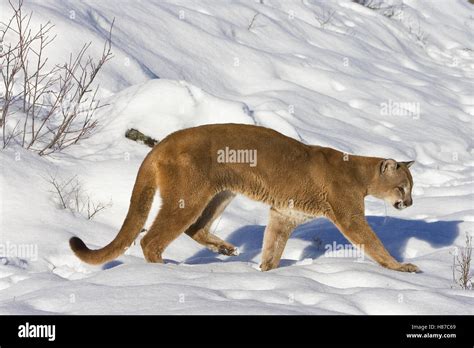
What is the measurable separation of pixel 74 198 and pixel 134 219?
3.90 feet

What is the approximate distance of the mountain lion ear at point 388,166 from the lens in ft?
20.8

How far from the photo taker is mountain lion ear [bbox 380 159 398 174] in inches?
249

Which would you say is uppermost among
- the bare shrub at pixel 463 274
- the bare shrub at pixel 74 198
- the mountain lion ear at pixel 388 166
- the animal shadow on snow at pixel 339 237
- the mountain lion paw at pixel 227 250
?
the mountain lion ear at pixel 388 166

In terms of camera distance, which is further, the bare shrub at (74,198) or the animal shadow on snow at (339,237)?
the animal shadow on snow at (339,237)

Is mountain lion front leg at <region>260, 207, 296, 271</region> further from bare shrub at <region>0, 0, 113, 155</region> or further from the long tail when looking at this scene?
bare shrub at <region>0, 0, 113, 155</region>

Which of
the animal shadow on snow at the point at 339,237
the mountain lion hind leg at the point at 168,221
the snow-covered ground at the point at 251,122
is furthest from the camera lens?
Result: the animal shadow on snow at the point at 339,237

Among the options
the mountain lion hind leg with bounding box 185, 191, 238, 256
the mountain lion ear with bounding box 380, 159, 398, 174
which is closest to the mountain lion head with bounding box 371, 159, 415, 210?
the mountain lion ear with bounding box 380, 159, 398, 174

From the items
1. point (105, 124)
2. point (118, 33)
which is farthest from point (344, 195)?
point (118, 33)

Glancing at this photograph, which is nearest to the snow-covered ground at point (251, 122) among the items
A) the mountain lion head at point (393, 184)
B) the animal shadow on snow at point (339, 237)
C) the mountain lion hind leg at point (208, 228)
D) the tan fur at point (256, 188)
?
the animal shadow on snow at point (339, 237)

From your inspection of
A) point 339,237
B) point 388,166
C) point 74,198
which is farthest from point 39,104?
point 388,166

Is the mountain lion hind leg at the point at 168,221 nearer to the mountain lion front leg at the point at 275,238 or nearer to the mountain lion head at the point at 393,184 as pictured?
the mountain lion front leg at the point at 275,238

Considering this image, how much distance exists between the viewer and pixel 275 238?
20.0 feet

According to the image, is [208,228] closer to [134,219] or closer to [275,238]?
[275,238]
